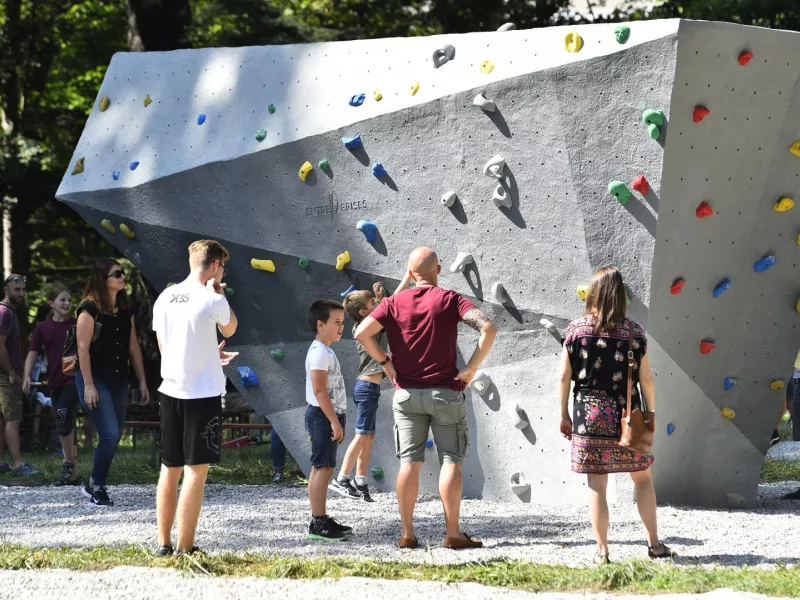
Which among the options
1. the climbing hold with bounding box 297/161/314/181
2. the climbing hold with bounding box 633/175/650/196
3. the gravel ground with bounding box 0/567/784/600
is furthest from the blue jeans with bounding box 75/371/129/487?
the climbing hold with bounding box 633/175/650/196

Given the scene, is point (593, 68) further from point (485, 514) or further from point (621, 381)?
point (485, 514)

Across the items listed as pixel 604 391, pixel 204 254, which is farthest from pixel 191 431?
pixel 604 391

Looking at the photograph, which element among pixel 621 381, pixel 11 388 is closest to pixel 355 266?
pixel 621 381

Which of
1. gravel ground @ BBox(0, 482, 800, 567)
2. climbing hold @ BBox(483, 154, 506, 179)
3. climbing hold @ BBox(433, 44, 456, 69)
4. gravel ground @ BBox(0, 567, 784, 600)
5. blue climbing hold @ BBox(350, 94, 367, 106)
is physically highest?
climbing hold @ BBox(433, 44, 456, 69)

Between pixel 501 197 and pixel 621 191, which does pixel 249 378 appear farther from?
pixel 621 191

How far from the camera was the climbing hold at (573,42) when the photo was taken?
7070 millimetres

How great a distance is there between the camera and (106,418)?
7.72m

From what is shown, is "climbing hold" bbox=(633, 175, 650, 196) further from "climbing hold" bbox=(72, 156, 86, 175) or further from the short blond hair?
"climbing hold" bbox=(72, 156, 86, 175)

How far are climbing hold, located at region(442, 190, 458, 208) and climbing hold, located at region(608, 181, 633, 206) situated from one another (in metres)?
1.24

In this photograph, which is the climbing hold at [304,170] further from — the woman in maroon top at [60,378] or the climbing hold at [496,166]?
the woman in maroon top at [60,378]

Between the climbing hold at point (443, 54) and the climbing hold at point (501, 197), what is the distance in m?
→ 1.02

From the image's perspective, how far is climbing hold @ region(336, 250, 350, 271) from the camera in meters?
8.30

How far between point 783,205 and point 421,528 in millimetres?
3311

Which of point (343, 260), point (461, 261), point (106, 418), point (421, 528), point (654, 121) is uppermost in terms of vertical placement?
point (654, 121)
